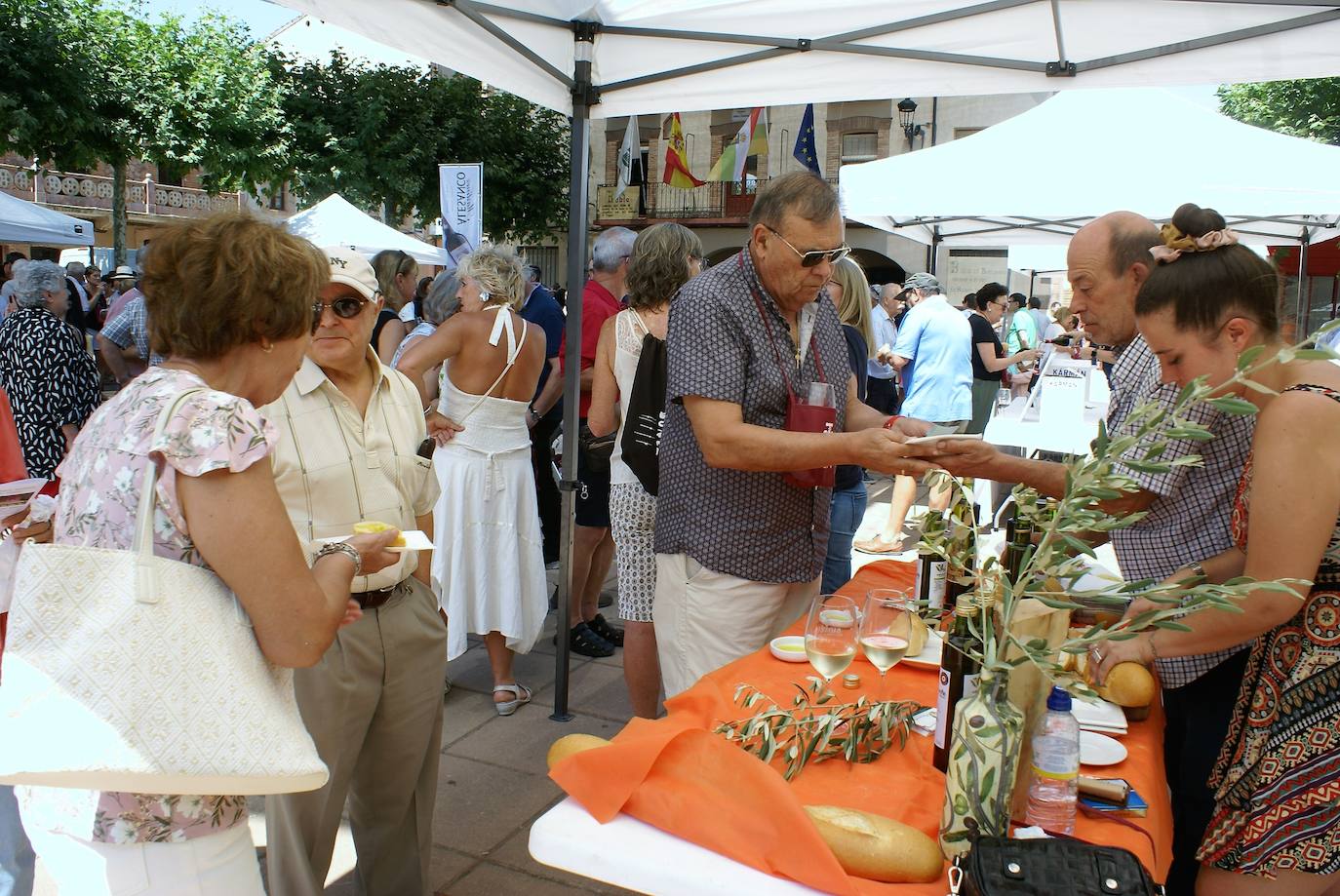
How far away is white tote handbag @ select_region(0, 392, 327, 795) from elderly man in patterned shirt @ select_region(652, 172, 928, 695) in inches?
52.7

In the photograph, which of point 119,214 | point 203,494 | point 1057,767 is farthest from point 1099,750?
point 119,214

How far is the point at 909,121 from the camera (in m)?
28.3

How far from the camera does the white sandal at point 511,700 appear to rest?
420 centimetres

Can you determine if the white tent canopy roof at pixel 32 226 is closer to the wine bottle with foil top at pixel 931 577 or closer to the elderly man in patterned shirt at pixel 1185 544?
the wine bottle with foil top at pixel 931 577

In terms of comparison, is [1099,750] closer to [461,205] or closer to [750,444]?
[750,444]

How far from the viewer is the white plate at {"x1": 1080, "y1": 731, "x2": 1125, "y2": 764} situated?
1701mm

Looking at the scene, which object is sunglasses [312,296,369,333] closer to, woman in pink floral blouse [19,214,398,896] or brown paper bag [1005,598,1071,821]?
woman in pink floral blouse [19,214,398,896]

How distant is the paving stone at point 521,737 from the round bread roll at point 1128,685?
2.31 meters

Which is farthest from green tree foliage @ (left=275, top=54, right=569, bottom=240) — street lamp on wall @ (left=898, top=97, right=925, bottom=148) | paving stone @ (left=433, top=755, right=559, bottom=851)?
paving stone @ (left=433, top=755, right=559, bottom=851)

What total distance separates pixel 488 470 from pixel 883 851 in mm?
3172

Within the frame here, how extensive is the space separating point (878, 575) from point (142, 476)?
1971 mm

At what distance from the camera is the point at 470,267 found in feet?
14.4

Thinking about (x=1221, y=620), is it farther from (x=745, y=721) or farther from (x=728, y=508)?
(x=728, y=508)

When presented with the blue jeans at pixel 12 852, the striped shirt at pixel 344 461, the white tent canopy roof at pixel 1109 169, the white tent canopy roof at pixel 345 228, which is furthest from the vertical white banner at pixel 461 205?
the blue jeans at pixel 12 852
